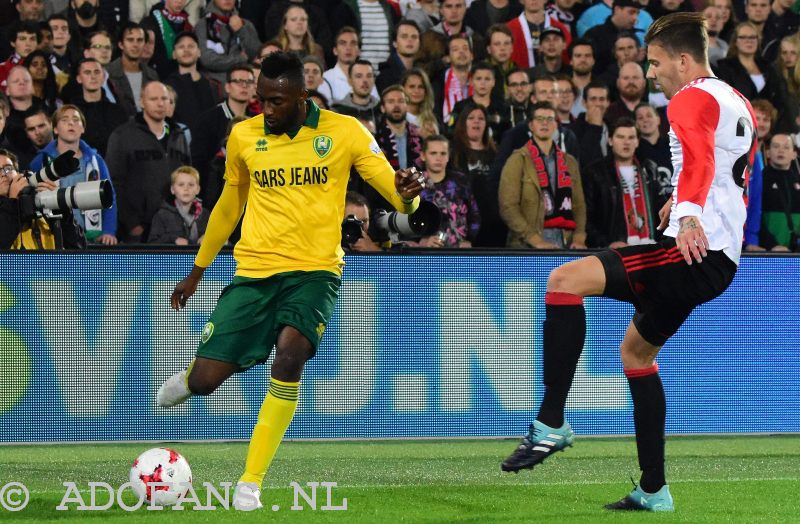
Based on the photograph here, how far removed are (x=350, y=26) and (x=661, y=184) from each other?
141 inches

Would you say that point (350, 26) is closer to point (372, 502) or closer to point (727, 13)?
point (727, 13)

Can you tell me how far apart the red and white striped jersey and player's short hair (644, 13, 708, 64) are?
0.16 metres

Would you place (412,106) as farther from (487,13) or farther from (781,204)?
(781,204)

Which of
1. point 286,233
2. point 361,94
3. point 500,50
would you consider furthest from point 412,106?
point 286,233

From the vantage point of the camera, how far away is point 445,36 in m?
13.9

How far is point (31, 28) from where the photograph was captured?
1227cm

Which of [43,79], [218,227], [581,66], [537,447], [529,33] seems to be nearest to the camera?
[537,447]

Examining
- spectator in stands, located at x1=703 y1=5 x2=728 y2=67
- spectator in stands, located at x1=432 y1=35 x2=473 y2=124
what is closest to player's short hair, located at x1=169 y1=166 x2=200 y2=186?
spectator in stands, located at x1=432 y1=35 x2=473 y2=124

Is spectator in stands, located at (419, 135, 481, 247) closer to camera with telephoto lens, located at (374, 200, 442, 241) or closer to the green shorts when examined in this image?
camera with telephoto lens, located at (374, 200, 442, 241)

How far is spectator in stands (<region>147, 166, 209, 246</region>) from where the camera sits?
35.6 feet

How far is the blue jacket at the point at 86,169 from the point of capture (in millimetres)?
10820

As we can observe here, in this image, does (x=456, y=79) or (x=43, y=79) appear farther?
(x=456, y=79)

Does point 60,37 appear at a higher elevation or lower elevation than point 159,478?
higher

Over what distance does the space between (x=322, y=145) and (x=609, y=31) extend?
8.26 m
